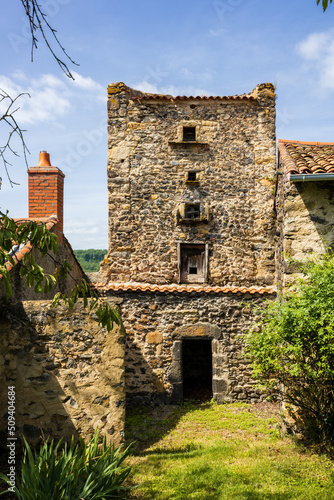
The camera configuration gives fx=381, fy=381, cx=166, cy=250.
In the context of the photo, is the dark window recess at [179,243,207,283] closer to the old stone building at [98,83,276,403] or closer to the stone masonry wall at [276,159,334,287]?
the old stone building at [98,83,276,403]

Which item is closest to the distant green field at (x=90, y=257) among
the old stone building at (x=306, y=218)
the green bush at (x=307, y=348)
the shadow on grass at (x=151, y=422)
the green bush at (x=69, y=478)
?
the shadow on grass at (x=151, y=422)

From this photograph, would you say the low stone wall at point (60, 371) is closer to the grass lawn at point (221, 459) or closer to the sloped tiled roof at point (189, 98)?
the grass lawn at point (221, 459)

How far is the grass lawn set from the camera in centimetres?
479

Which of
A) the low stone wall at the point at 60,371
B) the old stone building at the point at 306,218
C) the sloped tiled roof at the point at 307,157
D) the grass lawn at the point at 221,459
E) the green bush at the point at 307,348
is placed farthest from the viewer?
the old stone building at the point at 306,218

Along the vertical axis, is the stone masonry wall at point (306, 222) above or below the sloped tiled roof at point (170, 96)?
below

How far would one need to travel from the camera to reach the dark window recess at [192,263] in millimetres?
10406

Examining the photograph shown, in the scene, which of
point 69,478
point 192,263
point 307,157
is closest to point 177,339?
point 192,263

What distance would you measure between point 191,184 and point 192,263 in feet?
7.12

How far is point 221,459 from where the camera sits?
18.9 ft

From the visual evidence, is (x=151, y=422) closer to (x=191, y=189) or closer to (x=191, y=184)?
(x=191, y=189)

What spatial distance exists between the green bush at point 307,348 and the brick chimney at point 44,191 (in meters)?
5.83

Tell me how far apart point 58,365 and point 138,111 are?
732 centimetres

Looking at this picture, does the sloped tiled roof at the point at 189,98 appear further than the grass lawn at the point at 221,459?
Yes

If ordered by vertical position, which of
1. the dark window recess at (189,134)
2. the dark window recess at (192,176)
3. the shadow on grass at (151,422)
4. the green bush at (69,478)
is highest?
the dark window recess at (189,134)
